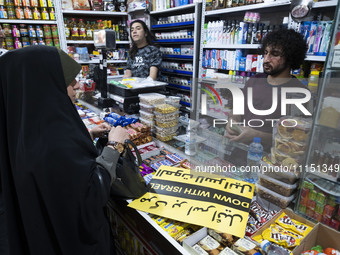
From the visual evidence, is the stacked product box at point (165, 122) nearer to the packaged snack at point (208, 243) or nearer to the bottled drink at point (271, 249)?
the packaged snack at point (208, 243)

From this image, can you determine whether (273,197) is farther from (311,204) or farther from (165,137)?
(165,137)

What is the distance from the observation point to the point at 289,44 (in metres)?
2.15

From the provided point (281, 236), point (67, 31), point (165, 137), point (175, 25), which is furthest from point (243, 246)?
point (67, 31)

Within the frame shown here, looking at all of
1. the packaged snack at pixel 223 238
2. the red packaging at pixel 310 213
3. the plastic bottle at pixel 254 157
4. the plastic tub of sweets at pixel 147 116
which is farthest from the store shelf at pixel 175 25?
the packaged snack at pixel 223 238

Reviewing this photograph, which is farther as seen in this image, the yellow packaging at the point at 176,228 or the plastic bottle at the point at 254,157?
the plastic bottle at the point at 254,157

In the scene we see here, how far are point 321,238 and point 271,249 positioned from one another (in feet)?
1.01

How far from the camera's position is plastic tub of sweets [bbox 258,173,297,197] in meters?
1.12

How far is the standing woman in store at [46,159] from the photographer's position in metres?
0.82

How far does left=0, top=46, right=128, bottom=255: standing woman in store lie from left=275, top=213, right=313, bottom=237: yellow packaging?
2.74 ft

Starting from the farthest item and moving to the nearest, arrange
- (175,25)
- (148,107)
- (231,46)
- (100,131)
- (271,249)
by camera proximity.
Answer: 1. (175,25)
2. (231,46)
3. (148,107)
4. (100,131)
5. (271,249)

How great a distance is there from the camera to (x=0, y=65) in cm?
86

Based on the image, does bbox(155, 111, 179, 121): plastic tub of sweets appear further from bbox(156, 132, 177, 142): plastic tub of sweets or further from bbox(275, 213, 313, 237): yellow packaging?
bbox(275, 213, 313, 237): yellow packaging

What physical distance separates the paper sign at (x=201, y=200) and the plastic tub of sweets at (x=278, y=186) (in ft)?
0.22

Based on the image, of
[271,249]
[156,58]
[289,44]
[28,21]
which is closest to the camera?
[271,249]
